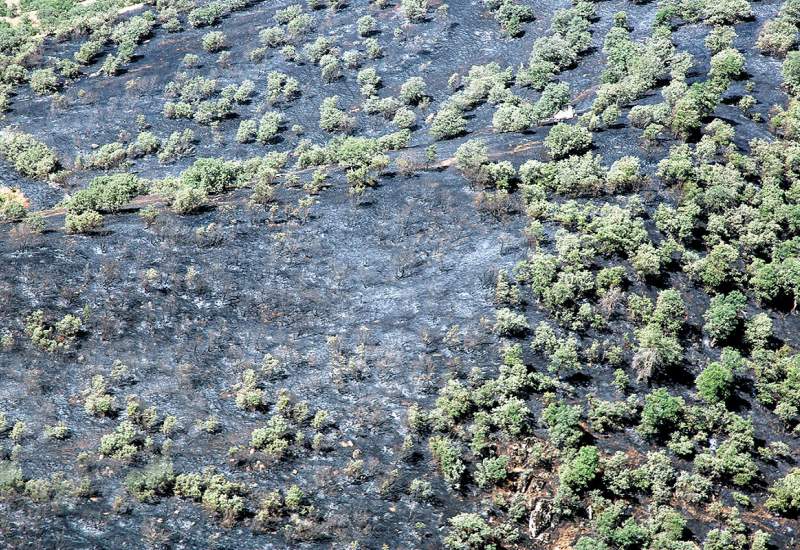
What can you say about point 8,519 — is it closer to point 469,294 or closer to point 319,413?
point 319,413

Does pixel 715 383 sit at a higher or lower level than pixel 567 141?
lower

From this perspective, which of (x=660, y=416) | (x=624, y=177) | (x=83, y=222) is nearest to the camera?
(x=660, y=416)

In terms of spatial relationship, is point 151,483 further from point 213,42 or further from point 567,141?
point 213,42

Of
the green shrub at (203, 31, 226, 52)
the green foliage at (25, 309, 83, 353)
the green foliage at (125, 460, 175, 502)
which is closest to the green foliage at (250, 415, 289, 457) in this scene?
the green foliage at (125, 460, 175, 502)

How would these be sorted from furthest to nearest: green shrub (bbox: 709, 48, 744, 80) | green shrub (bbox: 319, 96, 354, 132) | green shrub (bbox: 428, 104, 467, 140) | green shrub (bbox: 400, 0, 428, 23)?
green shrub (bbox: 400, 0, 428, 23), green shrub (bbox: 319, 96, 354, 132), green shrub (bbox: 428, 104, 467, 140), green shrub (bbox: 709, 48, 744, 80)

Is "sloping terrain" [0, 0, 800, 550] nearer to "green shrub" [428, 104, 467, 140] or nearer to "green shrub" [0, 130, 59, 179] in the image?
"green shrub" [428, 104, 467, 140]

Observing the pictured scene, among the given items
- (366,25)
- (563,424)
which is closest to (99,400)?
(563,424)

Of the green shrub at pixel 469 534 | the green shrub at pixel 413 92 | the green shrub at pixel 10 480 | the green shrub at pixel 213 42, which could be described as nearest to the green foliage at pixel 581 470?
the green shrub at pixel 469 534

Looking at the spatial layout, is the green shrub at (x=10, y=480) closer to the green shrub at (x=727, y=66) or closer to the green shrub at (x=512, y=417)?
the green shrub at (x=512, y=417)

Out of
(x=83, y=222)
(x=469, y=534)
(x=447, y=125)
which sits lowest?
(x=469, y=534)
